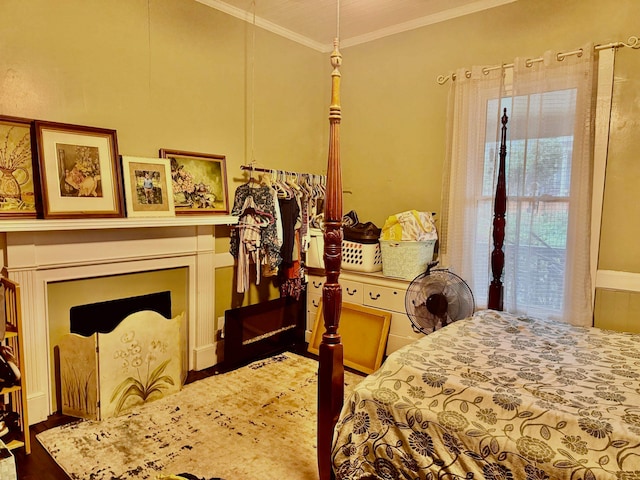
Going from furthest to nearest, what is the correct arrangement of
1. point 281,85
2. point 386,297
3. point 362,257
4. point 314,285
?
point 314,285 → point 281,85 → point 362,257 → point 386,297

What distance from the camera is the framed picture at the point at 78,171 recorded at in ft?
7.86

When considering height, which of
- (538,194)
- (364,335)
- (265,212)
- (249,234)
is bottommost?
(364,335)

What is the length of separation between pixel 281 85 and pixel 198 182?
1.20 meters

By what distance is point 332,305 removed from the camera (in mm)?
1851

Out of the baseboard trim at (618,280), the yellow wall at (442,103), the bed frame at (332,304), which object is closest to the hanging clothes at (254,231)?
the yellow wall at (442,103)

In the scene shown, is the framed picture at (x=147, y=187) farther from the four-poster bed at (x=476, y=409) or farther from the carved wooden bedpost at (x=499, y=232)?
the carved wooden bedpost at (x=499, y=232)

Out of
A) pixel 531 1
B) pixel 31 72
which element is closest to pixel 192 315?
pixel 31 72

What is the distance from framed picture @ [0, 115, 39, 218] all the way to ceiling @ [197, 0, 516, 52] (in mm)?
1537

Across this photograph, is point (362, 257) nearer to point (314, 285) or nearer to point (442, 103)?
point (314, 285)

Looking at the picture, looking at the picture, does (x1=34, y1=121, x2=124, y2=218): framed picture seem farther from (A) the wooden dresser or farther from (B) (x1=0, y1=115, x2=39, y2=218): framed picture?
(A) the wooden dresser

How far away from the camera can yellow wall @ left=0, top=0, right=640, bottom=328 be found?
2480 mm

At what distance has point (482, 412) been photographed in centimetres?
152

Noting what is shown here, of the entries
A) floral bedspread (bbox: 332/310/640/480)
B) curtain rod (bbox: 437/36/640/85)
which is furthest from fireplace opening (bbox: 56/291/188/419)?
curtain rod (bbox: 437/36/640/85)

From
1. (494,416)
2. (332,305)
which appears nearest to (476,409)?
(494,416)
